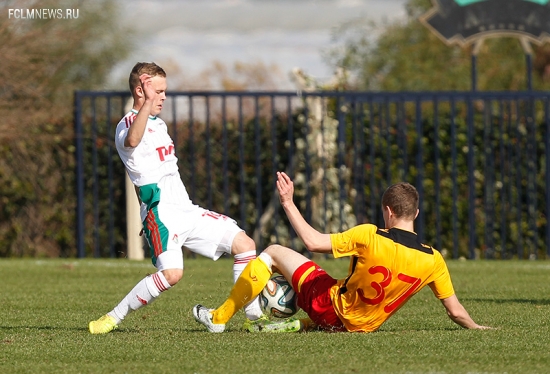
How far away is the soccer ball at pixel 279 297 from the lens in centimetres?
602

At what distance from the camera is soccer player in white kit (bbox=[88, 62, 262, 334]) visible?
5.95 metres

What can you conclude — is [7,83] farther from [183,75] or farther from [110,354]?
[183,75]

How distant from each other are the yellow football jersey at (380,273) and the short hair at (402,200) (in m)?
0.11

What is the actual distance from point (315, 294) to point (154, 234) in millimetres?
990

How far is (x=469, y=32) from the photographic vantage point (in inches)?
Answer: 516

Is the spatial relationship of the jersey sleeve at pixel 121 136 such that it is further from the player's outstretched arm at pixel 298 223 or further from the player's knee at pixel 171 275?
the player's outstretched arm at pixel 298 223

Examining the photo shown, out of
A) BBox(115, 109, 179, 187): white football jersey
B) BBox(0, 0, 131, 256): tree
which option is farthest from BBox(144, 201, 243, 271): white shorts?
BBox(0, 0, 131, 256): tree

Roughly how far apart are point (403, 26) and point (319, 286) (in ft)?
66.8

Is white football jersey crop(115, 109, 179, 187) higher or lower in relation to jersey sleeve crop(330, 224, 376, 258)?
higher

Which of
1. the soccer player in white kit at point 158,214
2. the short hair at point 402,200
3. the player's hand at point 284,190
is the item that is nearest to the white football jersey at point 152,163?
the soccer player in white kit at point 158,214

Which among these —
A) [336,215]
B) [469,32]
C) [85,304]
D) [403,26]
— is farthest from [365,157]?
[403,26]

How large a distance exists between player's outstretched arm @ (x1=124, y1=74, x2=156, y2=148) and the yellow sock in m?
0.96

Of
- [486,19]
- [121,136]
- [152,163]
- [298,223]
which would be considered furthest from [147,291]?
[486,19]

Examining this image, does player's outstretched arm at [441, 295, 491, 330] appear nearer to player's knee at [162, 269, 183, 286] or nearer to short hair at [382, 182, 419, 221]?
short hair at [382, 182, 419, 221]
